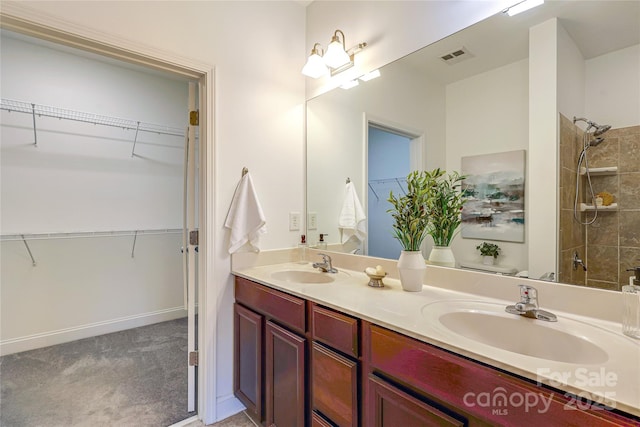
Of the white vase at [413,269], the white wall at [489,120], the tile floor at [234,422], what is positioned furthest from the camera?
the tile floor at [234,422]

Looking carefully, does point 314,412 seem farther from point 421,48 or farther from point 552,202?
point 421,48

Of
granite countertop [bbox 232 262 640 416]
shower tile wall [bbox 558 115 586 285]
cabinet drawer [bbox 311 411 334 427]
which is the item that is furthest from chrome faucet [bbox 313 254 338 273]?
shower tile wall [bbox 558 115 586 285]

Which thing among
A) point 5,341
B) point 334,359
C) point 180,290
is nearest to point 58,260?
point 5,341

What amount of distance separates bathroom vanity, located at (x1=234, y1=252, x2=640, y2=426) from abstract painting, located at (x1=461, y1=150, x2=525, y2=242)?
0.30m

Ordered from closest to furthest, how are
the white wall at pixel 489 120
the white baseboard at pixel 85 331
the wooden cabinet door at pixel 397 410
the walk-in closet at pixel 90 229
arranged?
the wooden cabinet door at pixel 397 410
the white wall at pixel 489 120
the walk-in closet at pixel 90 229
the white baseboard at pixel 85 331

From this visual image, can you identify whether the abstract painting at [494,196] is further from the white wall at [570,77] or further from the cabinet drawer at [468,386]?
the cabinet drawer at [468,386]

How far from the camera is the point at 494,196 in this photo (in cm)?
130

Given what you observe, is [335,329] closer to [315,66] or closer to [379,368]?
[379,368]

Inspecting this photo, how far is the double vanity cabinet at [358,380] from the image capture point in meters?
0.68

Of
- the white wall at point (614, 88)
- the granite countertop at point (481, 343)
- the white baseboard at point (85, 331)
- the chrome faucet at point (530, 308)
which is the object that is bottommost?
the white baseboard at point (85, 331)

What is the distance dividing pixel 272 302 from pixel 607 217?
1.40 m

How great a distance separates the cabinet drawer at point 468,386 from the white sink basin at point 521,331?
0.10m

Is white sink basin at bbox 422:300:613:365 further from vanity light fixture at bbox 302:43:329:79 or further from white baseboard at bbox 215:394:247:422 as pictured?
vanity light fixture at bbox 302:43:329:79

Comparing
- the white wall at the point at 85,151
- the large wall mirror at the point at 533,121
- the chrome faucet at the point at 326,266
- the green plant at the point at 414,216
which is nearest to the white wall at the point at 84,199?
the white wall at the point at 85,151
